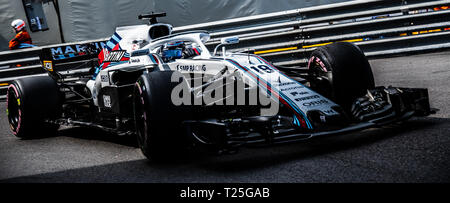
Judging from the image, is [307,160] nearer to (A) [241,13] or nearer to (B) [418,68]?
(B) [418,68]

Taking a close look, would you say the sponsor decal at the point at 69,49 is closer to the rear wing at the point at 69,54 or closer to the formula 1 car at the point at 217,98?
the rear wing at the point at 69,54

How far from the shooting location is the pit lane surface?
353cm

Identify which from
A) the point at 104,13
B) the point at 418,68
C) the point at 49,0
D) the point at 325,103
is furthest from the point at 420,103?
the point at 49,0

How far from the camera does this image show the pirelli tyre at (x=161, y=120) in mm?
4281

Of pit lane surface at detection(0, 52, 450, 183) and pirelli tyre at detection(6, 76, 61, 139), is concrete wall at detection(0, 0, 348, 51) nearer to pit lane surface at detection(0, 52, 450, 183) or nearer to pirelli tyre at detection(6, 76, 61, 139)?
pirelli tyre at detection(6, 76, 61, 139)

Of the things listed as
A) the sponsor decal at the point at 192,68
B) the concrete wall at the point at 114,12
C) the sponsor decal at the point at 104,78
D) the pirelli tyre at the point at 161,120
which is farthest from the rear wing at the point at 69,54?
A: the concrete wall at the point at 114,12

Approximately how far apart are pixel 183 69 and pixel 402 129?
252cm

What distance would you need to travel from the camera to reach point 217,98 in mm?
4988

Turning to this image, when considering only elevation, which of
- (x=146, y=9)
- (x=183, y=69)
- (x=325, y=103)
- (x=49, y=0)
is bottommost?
(x=325, y=103)

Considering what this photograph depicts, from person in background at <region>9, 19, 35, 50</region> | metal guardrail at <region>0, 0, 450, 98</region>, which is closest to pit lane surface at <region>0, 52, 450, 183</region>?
metal guardrail at <region>0, 0, 450, 98</region>

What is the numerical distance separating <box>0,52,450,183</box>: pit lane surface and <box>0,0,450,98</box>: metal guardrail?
161 inches

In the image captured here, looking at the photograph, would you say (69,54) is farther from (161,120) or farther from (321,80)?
(321,80)

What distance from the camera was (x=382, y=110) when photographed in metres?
4.52

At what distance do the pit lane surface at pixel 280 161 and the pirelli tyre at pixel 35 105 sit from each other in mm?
707
